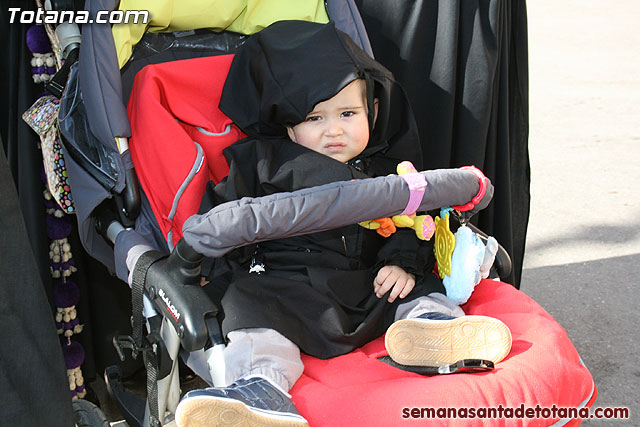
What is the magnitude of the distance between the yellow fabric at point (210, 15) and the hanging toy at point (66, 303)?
2.32ft

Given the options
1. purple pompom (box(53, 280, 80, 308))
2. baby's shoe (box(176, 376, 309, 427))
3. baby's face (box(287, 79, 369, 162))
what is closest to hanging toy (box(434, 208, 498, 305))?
baby's face (box(287, 79, 369, 162))

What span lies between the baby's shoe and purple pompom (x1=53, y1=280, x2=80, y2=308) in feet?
3.11

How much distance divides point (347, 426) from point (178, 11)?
129 cm

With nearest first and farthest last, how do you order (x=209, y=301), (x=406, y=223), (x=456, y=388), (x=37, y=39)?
(x=456, y=388) < (x=209, y=301) < (x=406, y=223) < (x=37, y=39)

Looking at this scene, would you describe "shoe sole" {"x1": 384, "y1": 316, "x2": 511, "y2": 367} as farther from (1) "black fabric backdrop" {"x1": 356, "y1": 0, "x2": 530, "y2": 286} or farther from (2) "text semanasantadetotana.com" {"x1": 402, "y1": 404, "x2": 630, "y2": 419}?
(1) "black fabric backdrop" {"x1": 356, "y1": 0, "x2": 530, "y2": 286}

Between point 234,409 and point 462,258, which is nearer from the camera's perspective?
point 234,409

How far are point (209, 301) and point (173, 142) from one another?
53 centimetres

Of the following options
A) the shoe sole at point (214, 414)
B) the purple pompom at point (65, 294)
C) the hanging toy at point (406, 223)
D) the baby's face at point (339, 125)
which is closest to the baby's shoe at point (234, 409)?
the shoe sole at point (214, 414)

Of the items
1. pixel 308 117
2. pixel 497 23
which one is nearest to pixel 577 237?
pixel 497 23

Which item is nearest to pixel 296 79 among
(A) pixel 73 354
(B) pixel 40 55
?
(B) pixel 40 55

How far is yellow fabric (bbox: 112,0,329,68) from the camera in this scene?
1.85 meters

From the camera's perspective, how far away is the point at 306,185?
1736 mm

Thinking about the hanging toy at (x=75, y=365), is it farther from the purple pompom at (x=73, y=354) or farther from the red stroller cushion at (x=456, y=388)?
the red stroller cushion at (x=456, y=388)

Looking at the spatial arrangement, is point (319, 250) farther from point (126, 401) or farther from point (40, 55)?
point (40, 55)
